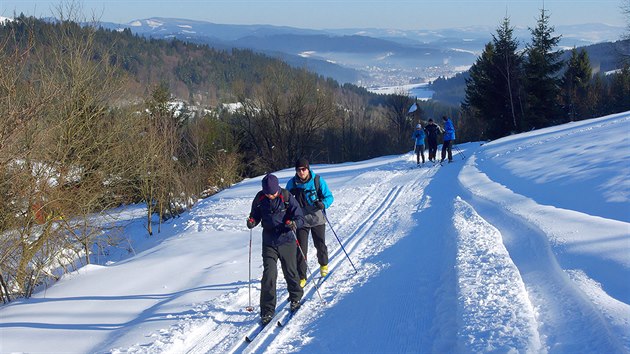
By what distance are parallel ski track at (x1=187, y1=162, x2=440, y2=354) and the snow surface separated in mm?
31

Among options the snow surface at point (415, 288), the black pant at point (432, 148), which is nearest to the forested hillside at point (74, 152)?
the snow surface at point (415, 288)

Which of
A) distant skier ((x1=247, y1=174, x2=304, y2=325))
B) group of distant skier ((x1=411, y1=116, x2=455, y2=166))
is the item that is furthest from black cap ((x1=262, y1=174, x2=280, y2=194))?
group of distant skier ((x1=411, y1=116, x2=455, y2=166))

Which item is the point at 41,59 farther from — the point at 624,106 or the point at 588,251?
the point at 624,106

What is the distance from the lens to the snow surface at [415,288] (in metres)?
4.81

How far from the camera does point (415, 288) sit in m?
6.69

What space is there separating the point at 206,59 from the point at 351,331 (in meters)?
110

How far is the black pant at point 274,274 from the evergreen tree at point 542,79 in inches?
1338

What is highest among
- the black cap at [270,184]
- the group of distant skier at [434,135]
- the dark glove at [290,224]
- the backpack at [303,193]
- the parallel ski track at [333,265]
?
the group of distant skier at [434,135]

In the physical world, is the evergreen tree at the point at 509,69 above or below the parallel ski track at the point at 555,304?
above

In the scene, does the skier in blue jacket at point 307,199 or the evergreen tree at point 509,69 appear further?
the evergreen tree at point 509,69

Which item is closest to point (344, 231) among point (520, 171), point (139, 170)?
point (520, 171)

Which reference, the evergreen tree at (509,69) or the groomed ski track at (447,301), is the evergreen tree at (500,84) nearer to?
the evergreen tree at (509,69)

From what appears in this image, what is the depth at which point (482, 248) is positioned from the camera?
7.56 meters

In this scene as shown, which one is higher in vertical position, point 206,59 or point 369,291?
point 206,59
